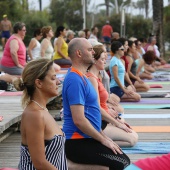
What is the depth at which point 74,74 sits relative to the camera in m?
5.50

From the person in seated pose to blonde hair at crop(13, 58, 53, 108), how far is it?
1.15 meters

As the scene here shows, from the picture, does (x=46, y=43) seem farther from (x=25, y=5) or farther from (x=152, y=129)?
(x=25, y=5)

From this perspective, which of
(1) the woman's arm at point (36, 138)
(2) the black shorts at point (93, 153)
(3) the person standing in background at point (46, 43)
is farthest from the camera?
(3) the person standing in background at point (46, 43)

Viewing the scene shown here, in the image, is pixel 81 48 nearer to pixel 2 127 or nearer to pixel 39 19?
pixel 2 127

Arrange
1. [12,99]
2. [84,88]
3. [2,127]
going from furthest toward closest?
[12,99]
[2,127]
[84,88]

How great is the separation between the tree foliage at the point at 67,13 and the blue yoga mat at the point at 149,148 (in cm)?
4391

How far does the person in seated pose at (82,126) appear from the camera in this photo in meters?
5.41

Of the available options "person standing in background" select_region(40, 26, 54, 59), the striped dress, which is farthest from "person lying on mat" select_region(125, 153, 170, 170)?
"person standing in background" select_region(40, 26, 54, 59)

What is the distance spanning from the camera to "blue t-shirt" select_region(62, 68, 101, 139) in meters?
5.40

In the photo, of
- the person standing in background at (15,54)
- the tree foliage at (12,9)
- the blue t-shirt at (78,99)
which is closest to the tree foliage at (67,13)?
the tree foliage at (12,9)

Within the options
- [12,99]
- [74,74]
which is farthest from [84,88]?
[12,99]

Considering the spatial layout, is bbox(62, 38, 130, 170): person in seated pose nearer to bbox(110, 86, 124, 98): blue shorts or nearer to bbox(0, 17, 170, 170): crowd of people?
bbox(0, 17, 170, 170): crowd of people

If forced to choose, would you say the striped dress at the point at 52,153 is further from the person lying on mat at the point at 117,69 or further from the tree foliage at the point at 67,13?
the tree foliage at the point at 67,13

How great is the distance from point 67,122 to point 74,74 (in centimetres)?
45
